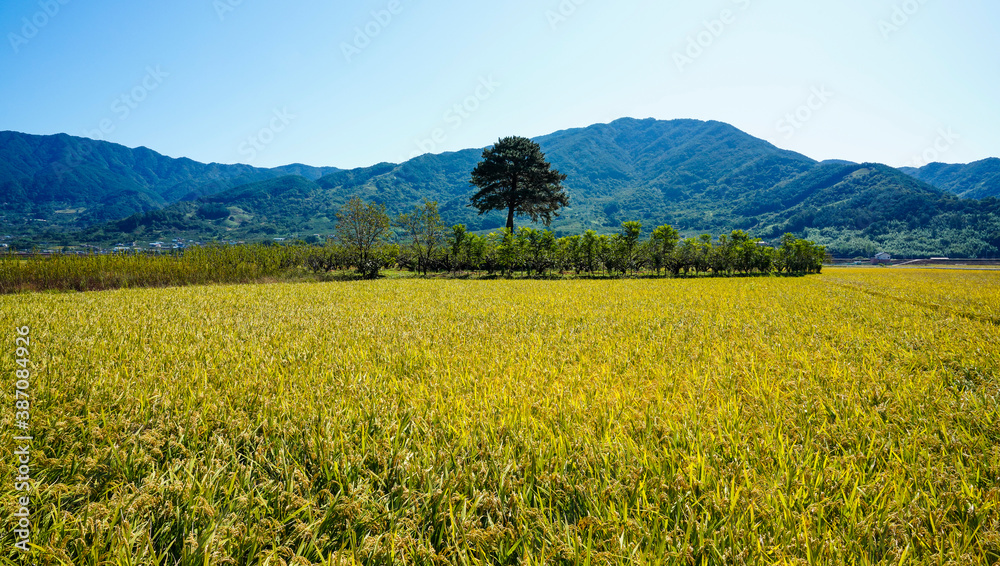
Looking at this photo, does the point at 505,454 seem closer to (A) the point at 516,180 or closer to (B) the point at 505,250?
(B) the point at 505,250

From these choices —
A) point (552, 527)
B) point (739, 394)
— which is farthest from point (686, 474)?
point (739, 394)

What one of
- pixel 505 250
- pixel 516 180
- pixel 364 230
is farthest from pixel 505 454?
pixel 516 180

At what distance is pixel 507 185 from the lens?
33719 mm

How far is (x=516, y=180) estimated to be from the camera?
33.3 meters

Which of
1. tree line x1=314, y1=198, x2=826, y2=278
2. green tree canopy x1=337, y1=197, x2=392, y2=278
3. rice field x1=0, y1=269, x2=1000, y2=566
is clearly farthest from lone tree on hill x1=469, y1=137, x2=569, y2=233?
rice field x1=0, y1=269, x2=1000, y2=566

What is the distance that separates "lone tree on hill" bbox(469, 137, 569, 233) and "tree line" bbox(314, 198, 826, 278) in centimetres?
259

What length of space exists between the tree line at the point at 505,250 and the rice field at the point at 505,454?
24720 millimetres

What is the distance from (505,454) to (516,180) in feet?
108

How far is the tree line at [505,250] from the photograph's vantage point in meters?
29.4

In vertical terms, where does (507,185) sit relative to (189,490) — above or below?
above

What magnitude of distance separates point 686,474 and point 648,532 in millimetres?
546

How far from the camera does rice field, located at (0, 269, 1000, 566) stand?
1.38m

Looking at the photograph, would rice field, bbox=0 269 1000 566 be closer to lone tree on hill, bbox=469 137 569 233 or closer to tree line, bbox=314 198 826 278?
tree line, bbox=314 198 826 278

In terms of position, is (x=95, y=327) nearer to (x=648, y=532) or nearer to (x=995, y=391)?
(x=648, y=532)
